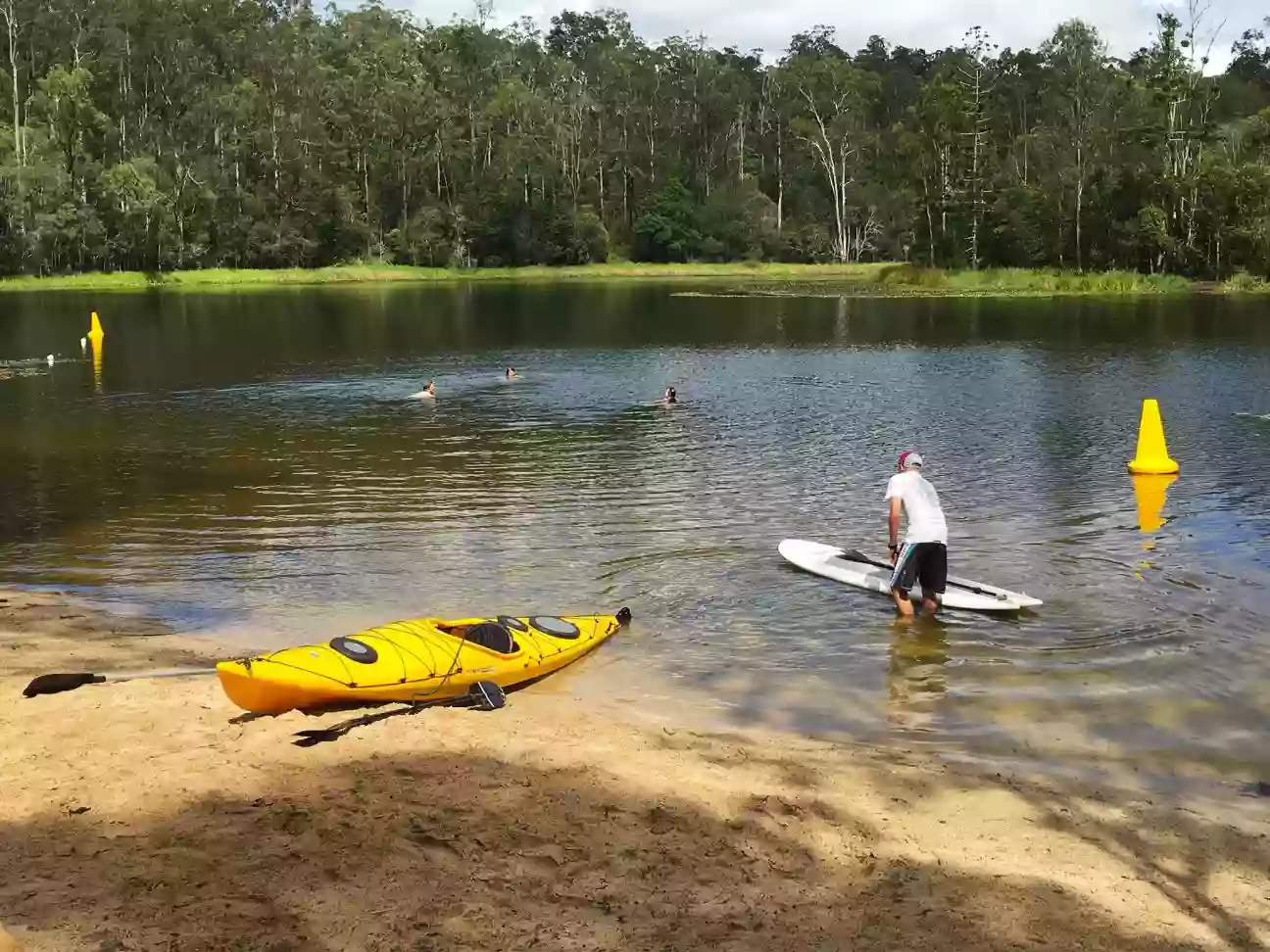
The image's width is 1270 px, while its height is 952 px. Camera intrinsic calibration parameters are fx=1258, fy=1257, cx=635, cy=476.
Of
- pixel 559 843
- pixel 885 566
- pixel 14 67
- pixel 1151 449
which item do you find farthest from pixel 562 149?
pixel 559 843

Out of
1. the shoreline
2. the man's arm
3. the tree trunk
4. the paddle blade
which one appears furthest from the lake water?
the tree trunk

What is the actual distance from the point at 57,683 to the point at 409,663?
2.96 m

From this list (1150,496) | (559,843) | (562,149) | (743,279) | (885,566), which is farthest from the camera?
(562,149)

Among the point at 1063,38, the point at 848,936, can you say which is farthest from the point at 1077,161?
the point at 848,936

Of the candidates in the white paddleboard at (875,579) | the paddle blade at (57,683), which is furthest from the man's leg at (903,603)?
the paddle blade at (57,683)

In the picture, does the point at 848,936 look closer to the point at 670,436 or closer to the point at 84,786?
the point at 84,786

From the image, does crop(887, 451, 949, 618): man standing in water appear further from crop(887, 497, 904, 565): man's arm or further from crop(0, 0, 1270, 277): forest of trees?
crop(0, 0, 1270, 277): forest of trees

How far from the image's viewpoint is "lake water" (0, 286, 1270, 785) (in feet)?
39.0

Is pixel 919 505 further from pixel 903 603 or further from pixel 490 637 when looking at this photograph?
pixel 490 637

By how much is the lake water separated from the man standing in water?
51 centimetres

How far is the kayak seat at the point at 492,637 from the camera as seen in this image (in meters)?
11.8

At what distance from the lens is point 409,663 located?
1109 cm

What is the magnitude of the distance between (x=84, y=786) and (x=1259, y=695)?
32.5 ft

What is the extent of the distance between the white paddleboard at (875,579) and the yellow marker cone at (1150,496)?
190 inches
